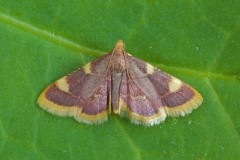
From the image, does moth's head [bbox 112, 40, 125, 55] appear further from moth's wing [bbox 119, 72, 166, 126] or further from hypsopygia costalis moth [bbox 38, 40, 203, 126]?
moth's wing [bbox 119, 72, 166, 126]

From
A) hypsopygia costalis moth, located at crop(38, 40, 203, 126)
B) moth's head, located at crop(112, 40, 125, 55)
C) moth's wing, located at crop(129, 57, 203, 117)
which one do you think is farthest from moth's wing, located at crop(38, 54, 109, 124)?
moth's wing, located at crop(129, 57, 203, 117)

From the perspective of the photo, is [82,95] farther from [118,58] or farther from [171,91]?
[171,91]

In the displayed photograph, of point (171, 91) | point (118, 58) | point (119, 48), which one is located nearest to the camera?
point (119, 48)

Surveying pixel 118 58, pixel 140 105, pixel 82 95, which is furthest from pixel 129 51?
pixel 82 95

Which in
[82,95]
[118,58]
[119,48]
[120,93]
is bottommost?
[82,95]

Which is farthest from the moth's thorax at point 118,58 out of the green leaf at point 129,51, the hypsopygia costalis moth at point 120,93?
the green leaf at point 129,51

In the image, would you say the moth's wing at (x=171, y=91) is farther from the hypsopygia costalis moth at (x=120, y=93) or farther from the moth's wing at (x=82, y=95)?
the moth's wing at (x=82, y=95)
